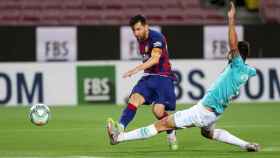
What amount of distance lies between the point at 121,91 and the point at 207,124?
359 inches

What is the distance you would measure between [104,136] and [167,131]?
1.87 m

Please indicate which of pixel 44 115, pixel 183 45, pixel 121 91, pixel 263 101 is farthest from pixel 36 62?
pixel 44 115

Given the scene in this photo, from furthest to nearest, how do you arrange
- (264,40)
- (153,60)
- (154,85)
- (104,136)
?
(264,40), (104,136), (154,85), (153,60)

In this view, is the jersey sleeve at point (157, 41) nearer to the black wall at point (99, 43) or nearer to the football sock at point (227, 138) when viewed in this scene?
the football sock at point (227, 138)

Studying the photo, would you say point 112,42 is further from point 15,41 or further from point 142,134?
point 142,134

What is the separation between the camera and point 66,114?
16.6 metres

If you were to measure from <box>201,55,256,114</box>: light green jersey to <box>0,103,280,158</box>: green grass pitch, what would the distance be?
1.92ft

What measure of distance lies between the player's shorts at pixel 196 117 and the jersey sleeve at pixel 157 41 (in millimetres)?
1278

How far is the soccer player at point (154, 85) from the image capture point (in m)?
10.7

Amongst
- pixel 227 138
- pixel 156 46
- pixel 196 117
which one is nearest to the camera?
pixel 196 117

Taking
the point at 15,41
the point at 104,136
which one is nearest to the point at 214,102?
the point at 104,136

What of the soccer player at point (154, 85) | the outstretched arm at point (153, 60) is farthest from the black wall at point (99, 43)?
the outstretched arm at point (153, 60)

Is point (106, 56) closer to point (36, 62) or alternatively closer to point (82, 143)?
point (36, 62)

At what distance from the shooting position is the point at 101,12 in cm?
2156
